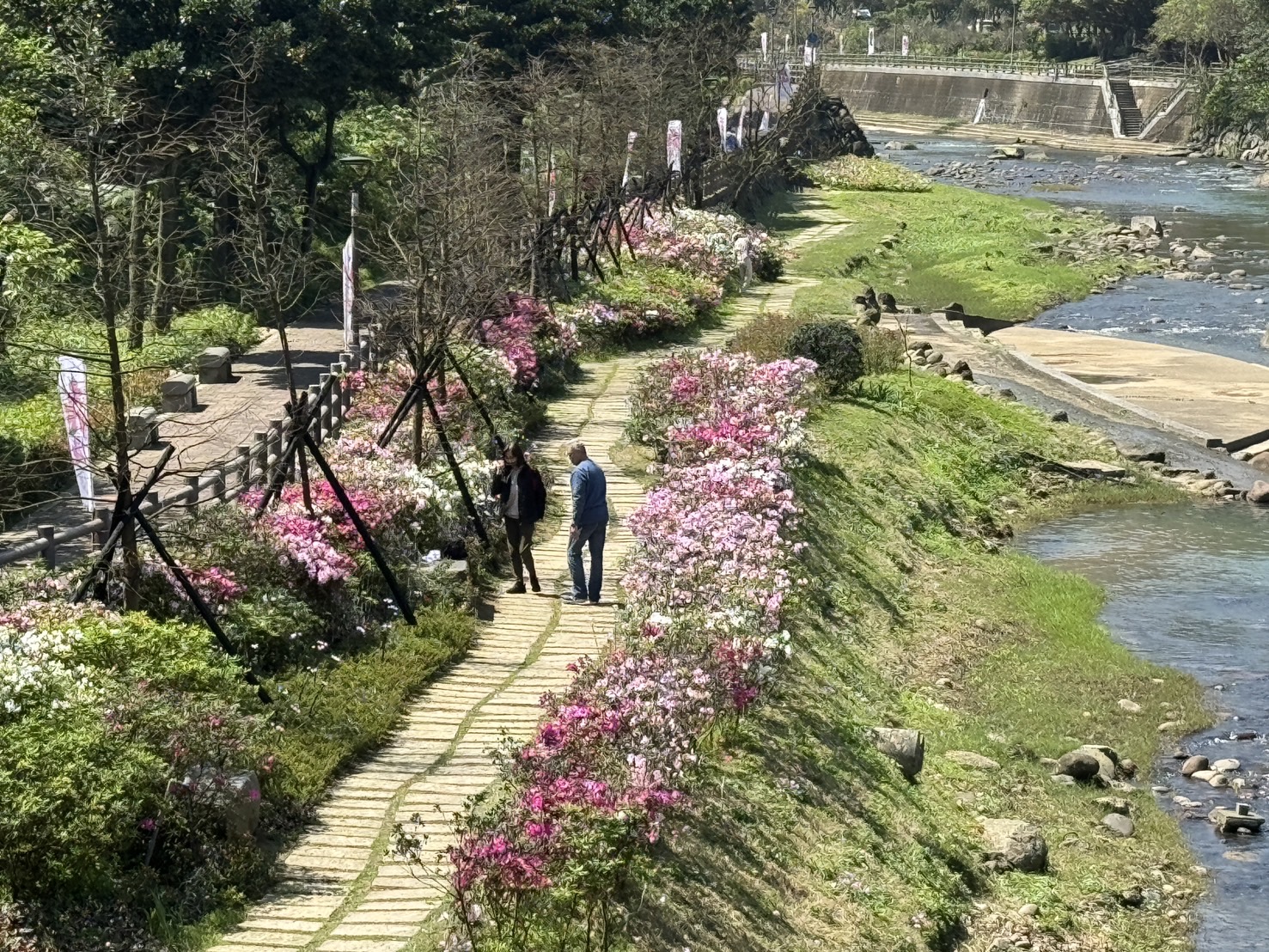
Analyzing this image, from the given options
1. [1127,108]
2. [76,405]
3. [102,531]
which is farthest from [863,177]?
[76,405]

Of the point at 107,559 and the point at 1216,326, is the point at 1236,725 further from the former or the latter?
the point at 1216,326

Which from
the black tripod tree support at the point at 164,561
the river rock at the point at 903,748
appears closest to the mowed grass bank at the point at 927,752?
the river rock at the point at 903,748

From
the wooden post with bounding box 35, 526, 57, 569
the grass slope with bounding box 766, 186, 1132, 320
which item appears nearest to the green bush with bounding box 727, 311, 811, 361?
the grass slope with bounding box 766, 186, 1132, 320

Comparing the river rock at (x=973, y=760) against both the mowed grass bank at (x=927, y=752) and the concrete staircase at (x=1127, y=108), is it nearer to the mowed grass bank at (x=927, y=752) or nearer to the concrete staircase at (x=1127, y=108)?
the mowed grass bank at (x=927, y=752)

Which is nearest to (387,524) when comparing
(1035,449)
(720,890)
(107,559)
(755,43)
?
(107,559)

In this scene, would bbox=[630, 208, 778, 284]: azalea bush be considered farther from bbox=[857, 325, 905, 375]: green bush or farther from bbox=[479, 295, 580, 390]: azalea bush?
bbox=[479, 295, 580, 390]: azalea bush

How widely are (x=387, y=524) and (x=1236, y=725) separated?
36.0ft

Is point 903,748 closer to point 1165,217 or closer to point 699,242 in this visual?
point 699,242

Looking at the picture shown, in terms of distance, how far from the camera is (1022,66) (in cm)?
13488

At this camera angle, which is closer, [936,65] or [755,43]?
[755,43]

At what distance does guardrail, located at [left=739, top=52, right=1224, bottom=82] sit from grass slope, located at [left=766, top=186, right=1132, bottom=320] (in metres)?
29.4

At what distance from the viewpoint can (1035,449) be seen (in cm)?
3653

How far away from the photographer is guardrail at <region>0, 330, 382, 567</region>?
56.0 ft

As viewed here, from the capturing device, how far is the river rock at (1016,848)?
1842 centimetres
